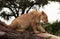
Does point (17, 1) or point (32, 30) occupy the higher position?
point (17, 1)

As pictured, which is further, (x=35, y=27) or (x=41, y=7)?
(x=41, y=7)

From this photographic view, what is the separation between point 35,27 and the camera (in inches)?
284

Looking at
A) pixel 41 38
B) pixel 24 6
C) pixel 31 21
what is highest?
pixel 24 6

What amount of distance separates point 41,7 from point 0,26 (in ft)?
20.6

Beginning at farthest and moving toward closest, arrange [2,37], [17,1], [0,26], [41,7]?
[41,7] → [17,1] → [0,26] → [2,37]

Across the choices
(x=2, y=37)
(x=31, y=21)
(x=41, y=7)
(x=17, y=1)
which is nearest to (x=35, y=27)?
(x=31, y=21)

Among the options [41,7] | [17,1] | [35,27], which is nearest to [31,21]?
[35,27]

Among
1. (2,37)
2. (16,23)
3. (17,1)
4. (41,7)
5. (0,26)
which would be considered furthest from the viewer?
(41,7)

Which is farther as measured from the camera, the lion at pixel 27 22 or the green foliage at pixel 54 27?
the green foliage at pixel 54 27

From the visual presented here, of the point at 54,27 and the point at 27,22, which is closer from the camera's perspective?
the point at 27,22

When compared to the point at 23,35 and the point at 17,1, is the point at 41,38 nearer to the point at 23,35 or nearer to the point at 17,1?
the point at 23,35

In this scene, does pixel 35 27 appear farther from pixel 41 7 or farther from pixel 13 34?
pixel 41 7

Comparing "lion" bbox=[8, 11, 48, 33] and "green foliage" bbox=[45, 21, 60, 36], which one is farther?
"green foliage" bbox=[45, 21, 60, 36]

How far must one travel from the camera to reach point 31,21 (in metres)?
7.16
